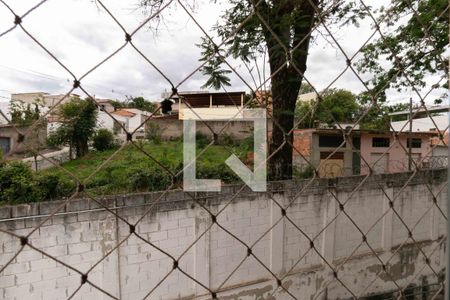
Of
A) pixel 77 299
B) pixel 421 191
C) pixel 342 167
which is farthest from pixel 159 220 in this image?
pixel 421 191

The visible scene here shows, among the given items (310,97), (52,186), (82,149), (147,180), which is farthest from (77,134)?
(310,97)

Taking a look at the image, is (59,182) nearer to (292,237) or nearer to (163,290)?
(163,290)

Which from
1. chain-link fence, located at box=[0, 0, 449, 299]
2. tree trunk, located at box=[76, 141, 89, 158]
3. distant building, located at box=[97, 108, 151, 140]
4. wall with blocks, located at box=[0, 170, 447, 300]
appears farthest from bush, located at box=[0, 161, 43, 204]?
tree trunk, located at box=[76, 141, 89, 158]

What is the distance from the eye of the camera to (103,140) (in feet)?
27.2

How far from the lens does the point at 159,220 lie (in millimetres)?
3148

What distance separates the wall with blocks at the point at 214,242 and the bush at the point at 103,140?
18.1 ft

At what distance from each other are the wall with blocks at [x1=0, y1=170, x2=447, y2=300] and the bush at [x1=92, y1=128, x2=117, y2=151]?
551cm

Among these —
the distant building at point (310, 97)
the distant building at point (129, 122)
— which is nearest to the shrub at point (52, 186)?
the distant building at point (129, 122)

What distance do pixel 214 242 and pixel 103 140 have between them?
573cm

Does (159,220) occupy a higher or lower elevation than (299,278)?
higher

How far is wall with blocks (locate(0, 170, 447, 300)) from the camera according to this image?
272 centimetres

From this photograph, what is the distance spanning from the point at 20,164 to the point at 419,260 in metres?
5.34

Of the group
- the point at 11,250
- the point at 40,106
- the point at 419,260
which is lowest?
the point at 419,260

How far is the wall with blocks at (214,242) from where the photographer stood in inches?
107
